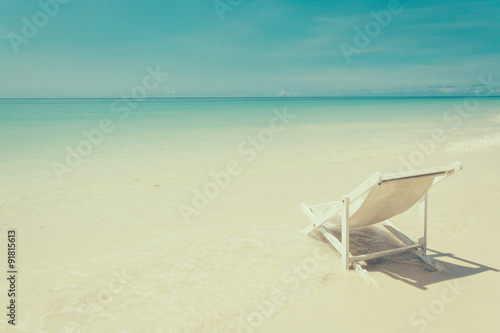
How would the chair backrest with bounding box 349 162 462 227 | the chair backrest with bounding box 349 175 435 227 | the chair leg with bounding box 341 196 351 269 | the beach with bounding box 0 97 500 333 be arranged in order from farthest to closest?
the chair leg with bounding box 341 196 351 269, the chair backrest with bounding box 349 175 435 227, the chair backrest with bounding box 349 162 462 227, the beach with bounding box 0 97 500 333

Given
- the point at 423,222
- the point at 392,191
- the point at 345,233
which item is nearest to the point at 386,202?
the point at 392,191

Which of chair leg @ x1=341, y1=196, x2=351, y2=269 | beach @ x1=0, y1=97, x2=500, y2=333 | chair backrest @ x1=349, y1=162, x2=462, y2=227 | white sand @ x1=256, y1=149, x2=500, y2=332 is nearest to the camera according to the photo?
white sand @ x1=256, y1=149, x2=500, y2=332

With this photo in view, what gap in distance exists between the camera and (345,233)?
11.6 feet

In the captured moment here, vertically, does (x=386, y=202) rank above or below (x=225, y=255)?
above

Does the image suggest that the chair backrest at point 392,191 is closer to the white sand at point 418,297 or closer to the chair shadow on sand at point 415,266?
the chair shadow on sand at point 415,266

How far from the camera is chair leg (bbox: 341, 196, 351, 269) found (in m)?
3.46

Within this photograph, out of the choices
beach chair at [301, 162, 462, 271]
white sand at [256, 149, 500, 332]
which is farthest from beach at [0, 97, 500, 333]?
beach chair at [301, 162, 462, 271]

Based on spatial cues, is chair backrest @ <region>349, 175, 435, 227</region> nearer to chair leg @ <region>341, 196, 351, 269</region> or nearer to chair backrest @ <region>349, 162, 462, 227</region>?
chair backrest @ <region>349, 162, 462, 227</region>

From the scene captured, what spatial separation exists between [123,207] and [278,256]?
3.22m

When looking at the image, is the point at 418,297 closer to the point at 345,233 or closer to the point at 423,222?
the point at 345,233

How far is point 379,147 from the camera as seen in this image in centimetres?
1348

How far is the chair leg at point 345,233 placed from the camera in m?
3.46

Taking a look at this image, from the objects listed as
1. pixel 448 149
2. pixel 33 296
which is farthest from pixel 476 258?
pixel 448 149

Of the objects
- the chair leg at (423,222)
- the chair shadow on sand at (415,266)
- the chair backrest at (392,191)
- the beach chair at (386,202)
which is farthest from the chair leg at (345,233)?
the chair leg at (423,222)
